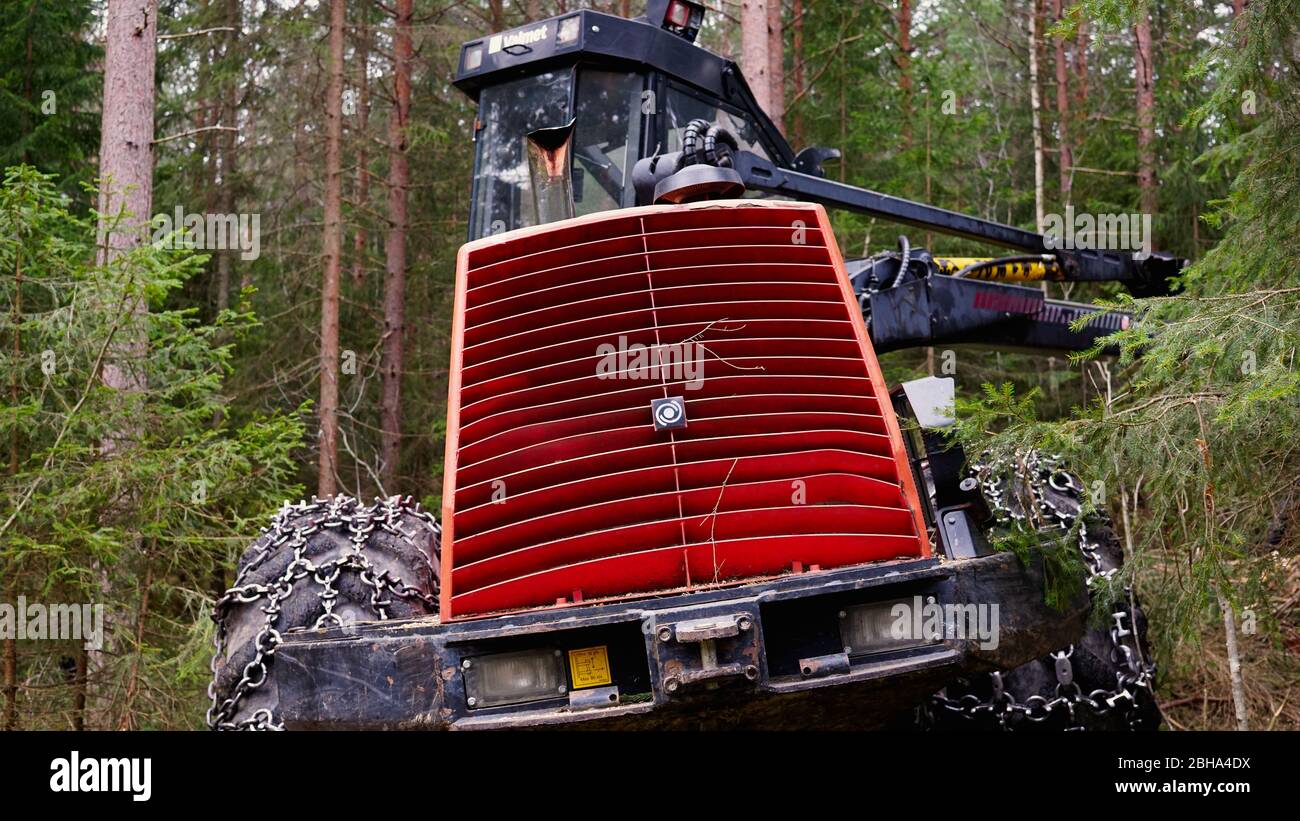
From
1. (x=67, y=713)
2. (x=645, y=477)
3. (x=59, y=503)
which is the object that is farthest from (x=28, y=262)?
(x=645, y=477)

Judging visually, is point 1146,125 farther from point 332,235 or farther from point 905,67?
point 332,235

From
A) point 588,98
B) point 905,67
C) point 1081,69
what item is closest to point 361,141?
point 905,67

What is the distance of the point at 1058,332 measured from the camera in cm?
750

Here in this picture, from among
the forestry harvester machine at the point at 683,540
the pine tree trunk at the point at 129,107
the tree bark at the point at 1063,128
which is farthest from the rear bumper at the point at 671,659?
the tree bark at the point at 1063,128

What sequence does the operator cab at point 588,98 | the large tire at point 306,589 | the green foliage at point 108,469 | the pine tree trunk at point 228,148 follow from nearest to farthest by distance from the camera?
the large tire at point 306,589 → the operator cab at point 588,98 → the green foliage at point 108,469 → the pine tree trunk at point 228,148

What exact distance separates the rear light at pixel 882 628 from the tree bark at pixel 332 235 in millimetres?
11181

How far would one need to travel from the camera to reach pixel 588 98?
6.57 metres

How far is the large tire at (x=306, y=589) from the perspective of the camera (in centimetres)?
496

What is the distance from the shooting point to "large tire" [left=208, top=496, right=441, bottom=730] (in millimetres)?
4965

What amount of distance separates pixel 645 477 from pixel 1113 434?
2022 millimetres

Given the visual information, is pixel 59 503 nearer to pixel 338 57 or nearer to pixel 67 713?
pixel 67 713

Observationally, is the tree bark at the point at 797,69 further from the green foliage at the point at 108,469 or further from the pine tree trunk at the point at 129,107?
the green foliage at the point at 108,469

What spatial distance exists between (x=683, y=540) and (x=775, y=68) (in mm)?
10060

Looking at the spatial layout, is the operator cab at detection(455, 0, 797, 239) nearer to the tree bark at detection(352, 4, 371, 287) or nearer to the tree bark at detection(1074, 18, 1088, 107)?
the tree bark at detection(352, 4, 371, 287)
